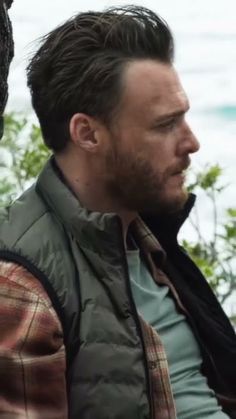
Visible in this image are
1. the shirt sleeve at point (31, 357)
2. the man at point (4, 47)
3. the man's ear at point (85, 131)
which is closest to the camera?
the shirt sleeve at point (31, 357)

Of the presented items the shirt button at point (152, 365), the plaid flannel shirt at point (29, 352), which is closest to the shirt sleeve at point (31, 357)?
the plaid flannel shirt at point (29, 352)

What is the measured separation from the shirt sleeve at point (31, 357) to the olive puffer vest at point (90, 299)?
0.16 ft

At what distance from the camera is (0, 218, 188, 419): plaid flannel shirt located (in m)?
2.54

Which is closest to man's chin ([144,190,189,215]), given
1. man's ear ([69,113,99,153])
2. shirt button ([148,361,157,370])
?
man's ear ([69,113,99,153])

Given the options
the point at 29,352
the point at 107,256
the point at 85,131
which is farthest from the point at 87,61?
the point at 29,352

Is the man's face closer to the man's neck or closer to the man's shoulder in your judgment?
the man's neck

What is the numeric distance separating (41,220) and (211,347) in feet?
2.07

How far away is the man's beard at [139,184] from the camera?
2.86m

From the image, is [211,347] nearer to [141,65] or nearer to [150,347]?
[150,347]

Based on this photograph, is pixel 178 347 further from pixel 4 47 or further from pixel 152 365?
pixel 4 47

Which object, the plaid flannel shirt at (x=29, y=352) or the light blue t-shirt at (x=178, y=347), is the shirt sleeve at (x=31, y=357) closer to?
the plaid flannel shirt at (x=29, y=352)

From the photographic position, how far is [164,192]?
115 inches

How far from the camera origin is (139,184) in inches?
113

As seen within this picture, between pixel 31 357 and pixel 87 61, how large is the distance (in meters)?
0.74
